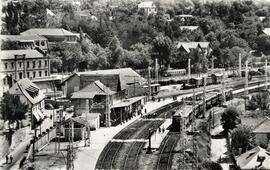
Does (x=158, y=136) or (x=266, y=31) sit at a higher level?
(x=266, y=31)

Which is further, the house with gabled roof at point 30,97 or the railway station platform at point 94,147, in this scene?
the house with gabled roof at point 30,97

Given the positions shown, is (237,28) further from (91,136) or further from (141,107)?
(91,136)

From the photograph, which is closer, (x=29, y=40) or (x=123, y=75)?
(x=123, y=75)

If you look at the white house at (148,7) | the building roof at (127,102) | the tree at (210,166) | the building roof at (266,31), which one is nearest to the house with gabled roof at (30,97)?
the building roof at (127,102)

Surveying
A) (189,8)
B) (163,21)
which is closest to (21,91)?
(163,21)

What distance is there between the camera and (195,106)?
48.2 metres

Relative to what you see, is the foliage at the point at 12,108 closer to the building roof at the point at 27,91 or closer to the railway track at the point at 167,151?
the building roof at the point at 27,91

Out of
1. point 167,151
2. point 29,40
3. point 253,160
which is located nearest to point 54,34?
point 29,40

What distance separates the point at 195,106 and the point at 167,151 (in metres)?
13.8

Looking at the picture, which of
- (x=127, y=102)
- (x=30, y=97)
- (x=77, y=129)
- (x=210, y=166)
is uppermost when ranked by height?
(x=30, y=97)

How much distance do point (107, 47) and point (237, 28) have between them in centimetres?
3699

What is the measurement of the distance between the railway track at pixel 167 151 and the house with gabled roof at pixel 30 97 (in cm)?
1109

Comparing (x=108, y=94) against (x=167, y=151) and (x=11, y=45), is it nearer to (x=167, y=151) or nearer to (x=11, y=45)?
(x=167, y=151)

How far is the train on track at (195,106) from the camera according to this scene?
41.4m
